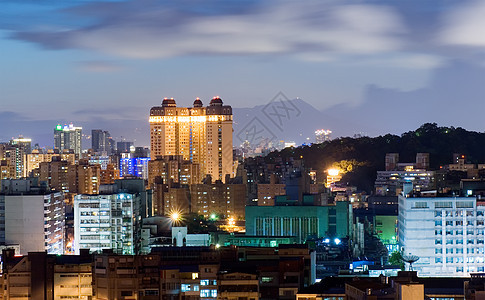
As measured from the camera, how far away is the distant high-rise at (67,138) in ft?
225

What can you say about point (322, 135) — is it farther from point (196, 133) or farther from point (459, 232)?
point (459, 232)

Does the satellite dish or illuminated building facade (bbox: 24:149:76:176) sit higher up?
illuminated building facade (bbox: 24:149:76:176)

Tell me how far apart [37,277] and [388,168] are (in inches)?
1264

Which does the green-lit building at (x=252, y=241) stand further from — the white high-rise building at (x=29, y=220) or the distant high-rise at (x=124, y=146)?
the distant high-rise at (x=124, y=146)

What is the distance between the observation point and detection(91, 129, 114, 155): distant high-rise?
72.1 meters

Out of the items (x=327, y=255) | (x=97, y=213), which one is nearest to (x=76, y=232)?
(x=97, y=213)

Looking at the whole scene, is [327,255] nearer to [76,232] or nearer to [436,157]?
[76,232]

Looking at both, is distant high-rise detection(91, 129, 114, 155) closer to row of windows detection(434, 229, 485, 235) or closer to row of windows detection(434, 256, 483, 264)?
row of windows detection(434, 229, 485, 235)

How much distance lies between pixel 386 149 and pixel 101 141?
77.9ft

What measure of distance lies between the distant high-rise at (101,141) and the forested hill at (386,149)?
66.9 feet

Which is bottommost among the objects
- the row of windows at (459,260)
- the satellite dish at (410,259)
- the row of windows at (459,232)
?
the row of windows at (459,260)

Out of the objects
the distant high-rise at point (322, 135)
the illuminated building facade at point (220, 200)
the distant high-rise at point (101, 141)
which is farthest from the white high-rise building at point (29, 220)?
the distant high-rise at point (101, 141)

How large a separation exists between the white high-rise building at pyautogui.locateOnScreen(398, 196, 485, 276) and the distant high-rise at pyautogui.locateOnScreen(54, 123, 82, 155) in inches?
1766

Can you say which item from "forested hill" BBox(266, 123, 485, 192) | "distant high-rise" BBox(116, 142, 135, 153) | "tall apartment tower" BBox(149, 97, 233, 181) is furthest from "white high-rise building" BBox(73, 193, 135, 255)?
"distant high-rise" BBox(116, 142, 135, 153)
